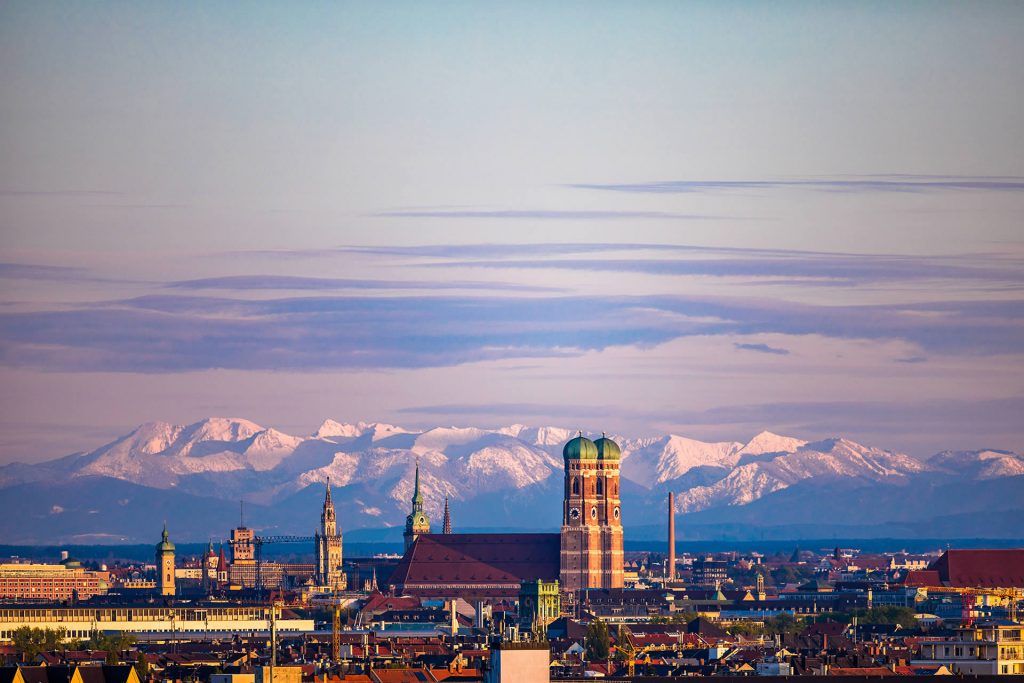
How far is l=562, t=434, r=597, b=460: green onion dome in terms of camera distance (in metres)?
194

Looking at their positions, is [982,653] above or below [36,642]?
below

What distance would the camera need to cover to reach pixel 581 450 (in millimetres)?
194000

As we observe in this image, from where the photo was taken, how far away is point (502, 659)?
3884cm

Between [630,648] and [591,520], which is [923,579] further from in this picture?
[630,648]

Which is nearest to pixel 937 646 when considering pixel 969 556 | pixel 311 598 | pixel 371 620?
pixel 371 620

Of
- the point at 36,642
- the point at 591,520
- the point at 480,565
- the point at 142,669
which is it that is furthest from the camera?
the point at 480,565

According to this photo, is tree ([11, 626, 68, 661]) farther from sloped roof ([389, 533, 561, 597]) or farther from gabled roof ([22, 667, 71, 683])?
sloped roof ([389, 533, 561, 597])

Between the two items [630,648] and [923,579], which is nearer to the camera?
[630,648]

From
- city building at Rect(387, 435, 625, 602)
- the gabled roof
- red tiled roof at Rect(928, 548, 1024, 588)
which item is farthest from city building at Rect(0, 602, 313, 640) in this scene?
the gabled roof

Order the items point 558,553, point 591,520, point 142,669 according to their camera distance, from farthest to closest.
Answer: point 558,553, point 591,520, point 142,669

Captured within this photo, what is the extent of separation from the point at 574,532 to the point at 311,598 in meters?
19.3

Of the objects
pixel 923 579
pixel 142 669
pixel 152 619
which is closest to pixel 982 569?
pixel 923 579

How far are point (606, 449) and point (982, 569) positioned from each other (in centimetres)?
2751

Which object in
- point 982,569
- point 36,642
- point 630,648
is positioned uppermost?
point 982,569
